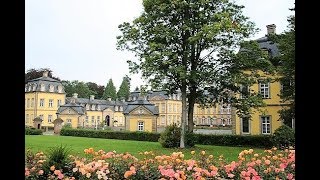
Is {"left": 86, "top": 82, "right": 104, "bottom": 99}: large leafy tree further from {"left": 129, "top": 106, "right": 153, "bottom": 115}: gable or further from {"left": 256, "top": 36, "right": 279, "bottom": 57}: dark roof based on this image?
{"left": 256, "top": 36, "right": 279, "bottom": 57}: dark roof

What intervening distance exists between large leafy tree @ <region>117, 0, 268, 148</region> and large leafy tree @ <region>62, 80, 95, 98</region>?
3160 cm

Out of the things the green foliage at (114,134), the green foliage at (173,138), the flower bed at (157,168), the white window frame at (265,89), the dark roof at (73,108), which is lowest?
the green foliage at (114,134)

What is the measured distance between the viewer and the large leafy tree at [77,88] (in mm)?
45156

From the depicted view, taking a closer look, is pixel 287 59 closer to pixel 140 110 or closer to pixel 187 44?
pixel 187 44

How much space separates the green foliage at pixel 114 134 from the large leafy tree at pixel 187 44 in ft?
20.6

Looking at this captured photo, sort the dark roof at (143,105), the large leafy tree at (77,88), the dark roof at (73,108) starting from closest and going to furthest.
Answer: the dark roof at (143,105) → the dark roof at (73,108) → the large leafy tree at (77,88)

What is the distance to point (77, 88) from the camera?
45.6 meters

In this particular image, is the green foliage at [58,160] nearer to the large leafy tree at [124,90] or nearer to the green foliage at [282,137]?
the green foliage at [282,137]

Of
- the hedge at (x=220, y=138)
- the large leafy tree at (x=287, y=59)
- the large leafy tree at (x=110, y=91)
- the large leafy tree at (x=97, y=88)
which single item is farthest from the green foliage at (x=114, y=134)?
the large leafy tree at (x=97, y=88)

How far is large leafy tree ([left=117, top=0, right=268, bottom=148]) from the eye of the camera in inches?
552

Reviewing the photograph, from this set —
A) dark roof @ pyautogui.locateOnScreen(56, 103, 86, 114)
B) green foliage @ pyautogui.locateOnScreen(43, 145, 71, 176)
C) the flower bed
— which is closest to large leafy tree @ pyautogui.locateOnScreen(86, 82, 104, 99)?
dark roof @ pyautogui.locateOnScreen(56, 103, 86, 114)

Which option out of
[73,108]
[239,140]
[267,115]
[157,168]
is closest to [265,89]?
[267,115]
